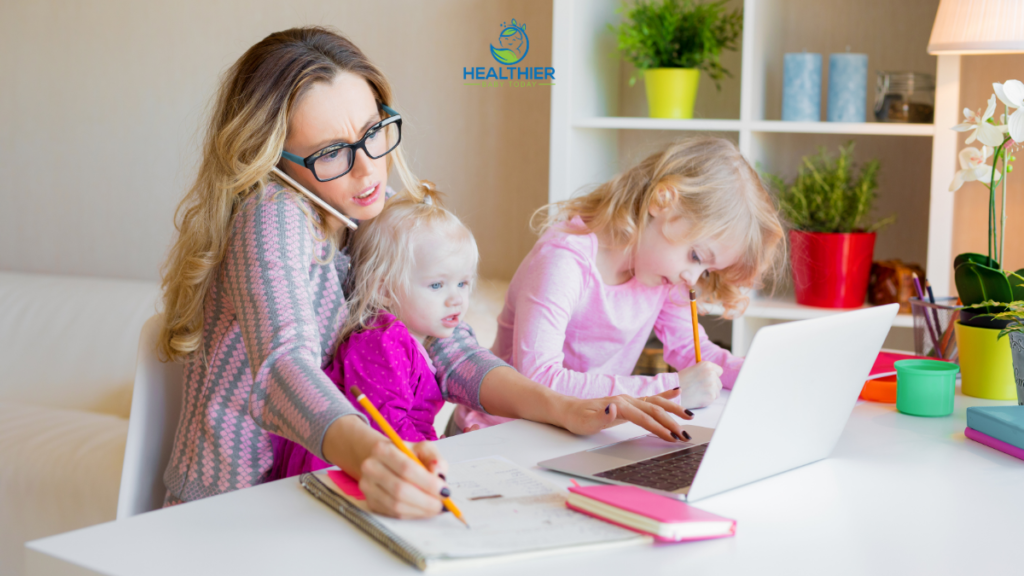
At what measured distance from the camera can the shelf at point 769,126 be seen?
77.5 inches

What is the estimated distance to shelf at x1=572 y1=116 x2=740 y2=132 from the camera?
2084 mm

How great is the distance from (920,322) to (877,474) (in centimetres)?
51

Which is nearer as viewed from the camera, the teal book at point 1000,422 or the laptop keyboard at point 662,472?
the laptop keyboard at point 662,472

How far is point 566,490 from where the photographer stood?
793mm

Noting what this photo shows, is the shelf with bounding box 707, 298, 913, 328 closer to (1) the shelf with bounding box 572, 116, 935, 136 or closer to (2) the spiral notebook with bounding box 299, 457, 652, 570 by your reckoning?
(1) the shelf with bounding box 572, 116, 935, 136

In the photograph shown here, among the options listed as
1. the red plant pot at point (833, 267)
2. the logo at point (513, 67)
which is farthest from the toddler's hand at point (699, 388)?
the logo at point (513, 67)

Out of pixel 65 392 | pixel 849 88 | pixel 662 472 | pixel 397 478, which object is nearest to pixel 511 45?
pixel 849 88

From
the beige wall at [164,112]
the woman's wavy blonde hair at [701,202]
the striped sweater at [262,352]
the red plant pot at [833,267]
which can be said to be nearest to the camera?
the striped sweater at [262,352]

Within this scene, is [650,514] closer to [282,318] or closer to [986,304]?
[282,318]

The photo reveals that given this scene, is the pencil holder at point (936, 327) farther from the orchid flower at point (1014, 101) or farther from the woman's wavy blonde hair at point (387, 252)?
the woman's wavy blonde hair at point (387, 252)

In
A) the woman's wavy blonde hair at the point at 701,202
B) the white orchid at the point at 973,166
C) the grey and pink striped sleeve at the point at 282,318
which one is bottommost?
the grey and pink striped sleeve at the point at 282,318

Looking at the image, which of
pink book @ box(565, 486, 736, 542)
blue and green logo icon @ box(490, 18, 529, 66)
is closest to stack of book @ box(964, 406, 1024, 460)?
pink book @ box(565, 486, 736, 542)

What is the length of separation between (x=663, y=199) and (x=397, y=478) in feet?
2.89

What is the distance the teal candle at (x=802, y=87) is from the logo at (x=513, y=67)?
25.4 inches
